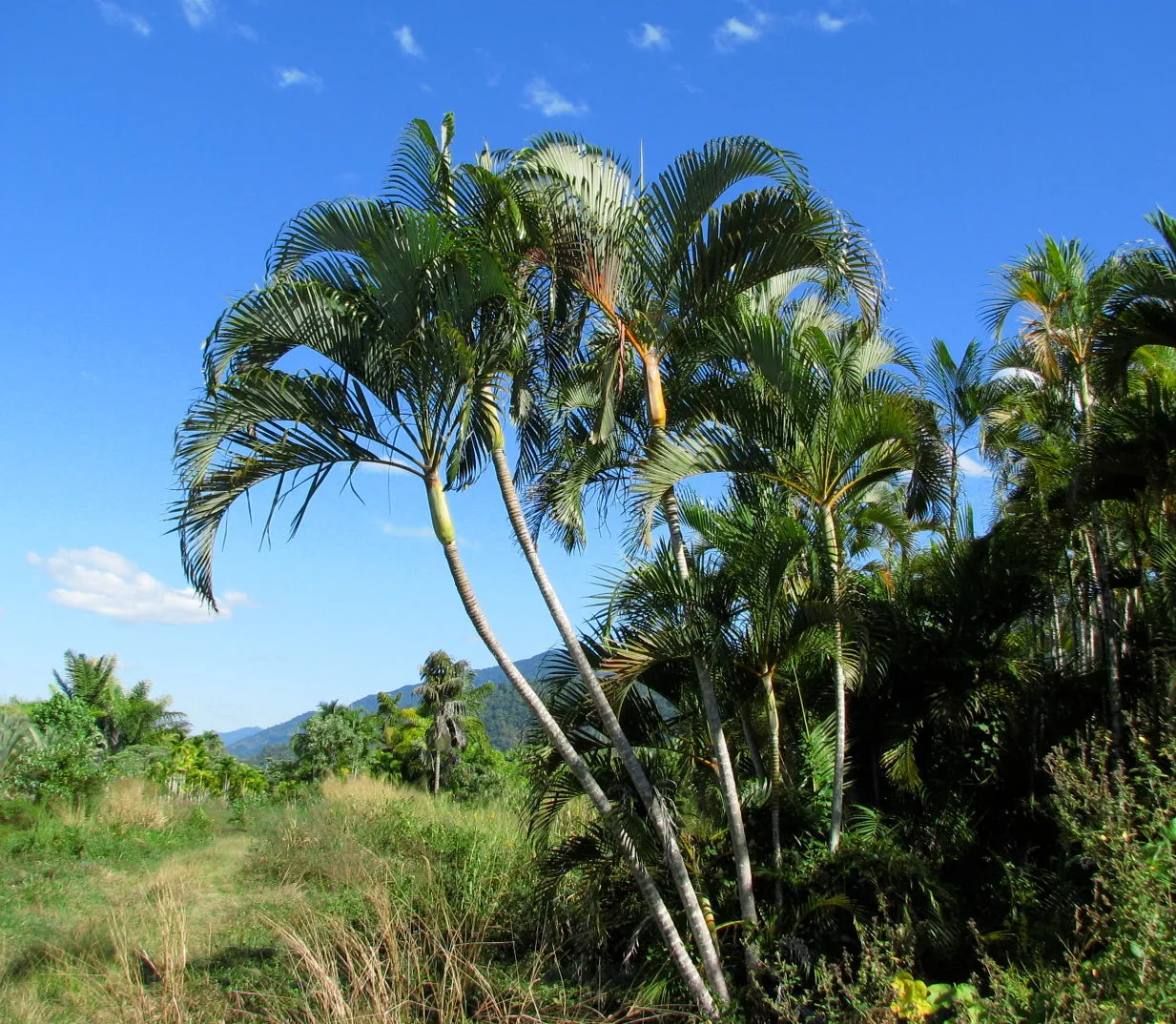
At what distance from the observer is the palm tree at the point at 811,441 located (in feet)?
22.0

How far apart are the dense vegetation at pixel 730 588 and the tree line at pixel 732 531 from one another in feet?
0.09

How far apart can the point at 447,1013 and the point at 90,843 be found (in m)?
11.5

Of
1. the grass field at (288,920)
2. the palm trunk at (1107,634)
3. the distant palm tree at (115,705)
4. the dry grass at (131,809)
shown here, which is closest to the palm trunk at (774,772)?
the grass field at (288,920)

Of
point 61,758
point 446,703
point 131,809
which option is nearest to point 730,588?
point 131,809

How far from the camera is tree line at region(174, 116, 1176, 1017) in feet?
19.8

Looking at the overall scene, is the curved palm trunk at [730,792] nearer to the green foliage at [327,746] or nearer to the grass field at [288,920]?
the grass field at [288,920]

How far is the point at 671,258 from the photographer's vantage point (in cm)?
673

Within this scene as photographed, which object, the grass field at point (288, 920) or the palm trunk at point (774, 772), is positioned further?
the palm trunk at point (774, 772)

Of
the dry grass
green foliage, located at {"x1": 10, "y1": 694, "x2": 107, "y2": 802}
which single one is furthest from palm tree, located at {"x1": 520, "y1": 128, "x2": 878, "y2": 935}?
green foliage, located at {"x1": 10, "y1": 694, "x2": 107, "y2": 802}

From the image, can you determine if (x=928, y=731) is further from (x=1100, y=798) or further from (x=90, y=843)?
(x=90, y=843)

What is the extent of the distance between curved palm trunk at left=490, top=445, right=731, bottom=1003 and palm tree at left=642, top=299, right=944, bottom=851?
0.92 meters

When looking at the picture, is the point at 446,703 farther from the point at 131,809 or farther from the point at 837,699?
the point at 837,699

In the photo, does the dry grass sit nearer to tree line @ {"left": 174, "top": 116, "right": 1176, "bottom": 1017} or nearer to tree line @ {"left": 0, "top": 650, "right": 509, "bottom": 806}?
tree line @ {"left": 0, "top": 650, "right": 509, "bottom": 806}

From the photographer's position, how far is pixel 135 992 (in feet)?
18.4
